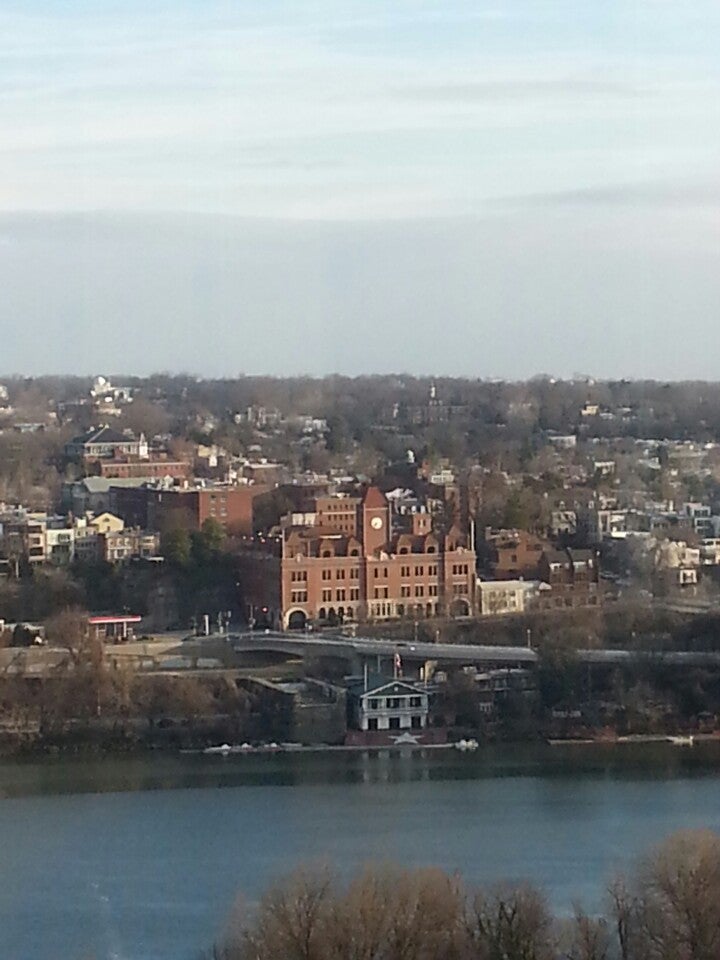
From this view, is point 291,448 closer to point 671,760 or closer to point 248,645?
point 248,645

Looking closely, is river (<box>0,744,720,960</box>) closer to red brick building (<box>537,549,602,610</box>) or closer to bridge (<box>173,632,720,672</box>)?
bridge (<box>173,632,720,672</box>)

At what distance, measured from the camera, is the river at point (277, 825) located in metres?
6.12

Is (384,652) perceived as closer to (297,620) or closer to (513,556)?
(297,620)

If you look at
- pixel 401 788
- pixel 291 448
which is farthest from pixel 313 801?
pixel 291 448

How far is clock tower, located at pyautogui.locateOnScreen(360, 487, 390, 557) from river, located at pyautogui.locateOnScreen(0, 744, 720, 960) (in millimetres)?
3082

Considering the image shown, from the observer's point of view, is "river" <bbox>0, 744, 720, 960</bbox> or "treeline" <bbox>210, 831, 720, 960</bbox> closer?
"treeline" <bbox>210, 831, 720, 960</bbox>

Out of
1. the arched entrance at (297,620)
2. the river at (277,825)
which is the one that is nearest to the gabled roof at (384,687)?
the river at (277,825)

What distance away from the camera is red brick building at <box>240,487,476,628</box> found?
11.8 metres

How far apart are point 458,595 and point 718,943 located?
22.9ft

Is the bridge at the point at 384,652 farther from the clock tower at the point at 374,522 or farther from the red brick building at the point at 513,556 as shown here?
the red brick building at the point at 513,556

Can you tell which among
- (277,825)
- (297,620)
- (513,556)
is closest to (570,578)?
(513,556)

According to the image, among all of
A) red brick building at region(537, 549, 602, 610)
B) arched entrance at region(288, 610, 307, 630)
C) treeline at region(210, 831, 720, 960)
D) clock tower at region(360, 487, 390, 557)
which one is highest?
clock tower at region(360, 487, 390, 557)

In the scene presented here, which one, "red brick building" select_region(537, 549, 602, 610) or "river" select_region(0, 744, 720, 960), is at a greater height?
"red brick building" select_region(537, 549, 602, 610)

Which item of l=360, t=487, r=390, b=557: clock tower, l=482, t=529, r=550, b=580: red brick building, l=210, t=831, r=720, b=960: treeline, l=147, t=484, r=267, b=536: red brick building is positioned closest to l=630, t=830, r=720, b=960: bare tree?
l=210, t=831, r=720, b=960: treeline
